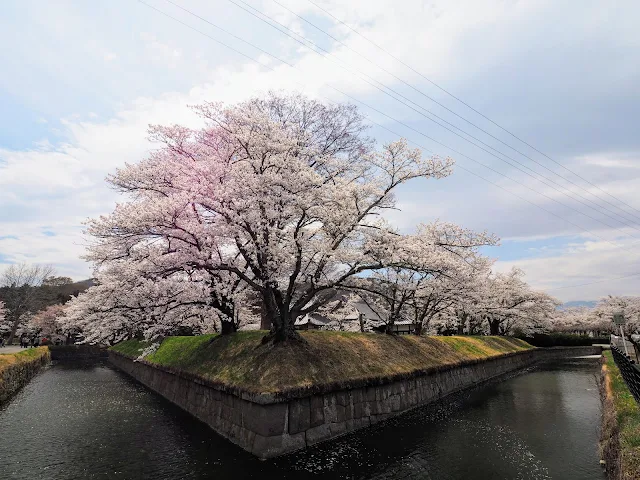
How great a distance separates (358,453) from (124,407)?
45.7ft

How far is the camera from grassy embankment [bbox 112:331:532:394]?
13461 mm

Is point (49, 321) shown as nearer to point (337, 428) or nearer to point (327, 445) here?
point (337, 428)

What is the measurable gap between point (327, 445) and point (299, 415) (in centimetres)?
151

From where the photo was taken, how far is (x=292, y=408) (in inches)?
484

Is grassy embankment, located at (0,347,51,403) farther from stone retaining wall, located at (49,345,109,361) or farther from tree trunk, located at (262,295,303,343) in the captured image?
stone retaining wall, located at (49,345,109,361)

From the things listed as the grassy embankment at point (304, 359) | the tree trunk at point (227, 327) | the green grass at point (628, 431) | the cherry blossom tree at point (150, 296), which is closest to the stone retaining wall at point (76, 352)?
the grassy embankment at point (304, 359)

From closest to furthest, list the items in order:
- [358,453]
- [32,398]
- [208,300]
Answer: [358,453] → [208,300] → [32,398]

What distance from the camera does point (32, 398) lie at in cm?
2125

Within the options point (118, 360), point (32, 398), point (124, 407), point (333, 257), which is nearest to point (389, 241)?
point (333, 257)

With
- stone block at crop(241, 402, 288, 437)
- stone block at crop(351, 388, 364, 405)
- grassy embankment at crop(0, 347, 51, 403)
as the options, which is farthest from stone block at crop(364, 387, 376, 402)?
grassy embankment at crop(0, 347, 51, 403)

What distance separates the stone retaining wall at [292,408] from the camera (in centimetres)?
1176

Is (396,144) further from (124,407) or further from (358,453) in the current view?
(124,407)

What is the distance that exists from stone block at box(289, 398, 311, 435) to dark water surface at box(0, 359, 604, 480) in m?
0.76

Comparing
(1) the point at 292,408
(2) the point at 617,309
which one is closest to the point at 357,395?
(1) the point at 292,408
